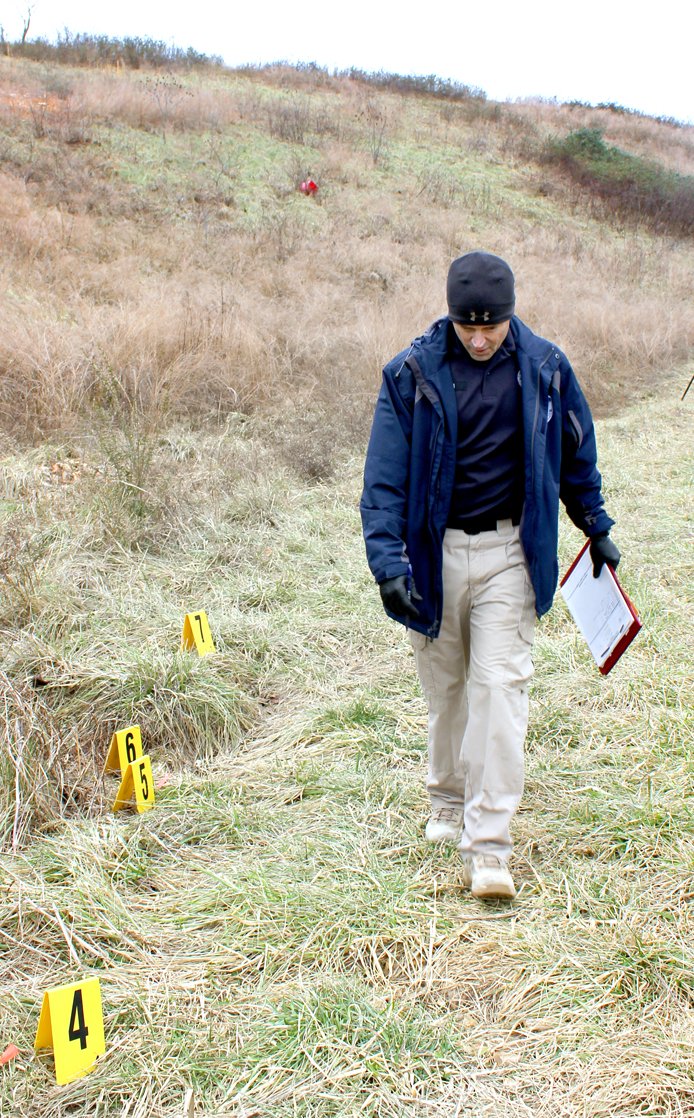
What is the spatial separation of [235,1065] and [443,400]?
5.99ft

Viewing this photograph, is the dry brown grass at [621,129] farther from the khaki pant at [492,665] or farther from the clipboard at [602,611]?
the khaki pant at [492,665]

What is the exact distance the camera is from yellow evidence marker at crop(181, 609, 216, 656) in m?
4.46

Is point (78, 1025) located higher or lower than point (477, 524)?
lower

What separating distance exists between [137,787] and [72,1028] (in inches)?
45.9

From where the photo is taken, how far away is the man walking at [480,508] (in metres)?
2.79

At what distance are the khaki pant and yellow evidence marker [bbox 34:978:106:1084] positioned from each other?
1.19 metres

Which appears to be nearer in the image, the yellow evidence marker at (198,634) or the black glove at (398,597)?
the black glove at (398,597)

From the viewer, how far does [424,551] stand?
9.46ft

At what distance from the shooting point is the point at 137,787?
3377 millimetres

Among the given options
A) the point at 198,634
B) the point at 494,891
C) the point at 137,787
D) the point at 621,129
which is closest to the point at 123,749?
the point at 137,787

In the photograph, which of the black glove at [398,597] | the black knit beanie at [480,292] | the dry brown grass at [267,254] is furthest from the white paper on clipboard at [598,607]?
the dry brown grass at [267,254]

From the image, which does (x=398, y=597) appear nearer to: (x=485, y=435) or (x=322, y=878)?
(x=485, y=435)

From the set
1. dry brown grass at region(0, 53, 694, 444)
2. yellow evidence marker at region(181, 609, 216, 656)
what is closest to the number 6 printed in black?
yellow evidence marker at region(181, 609, 216, 656)

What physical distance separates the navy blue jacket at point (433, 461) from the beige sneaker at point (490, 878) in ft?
2.32
